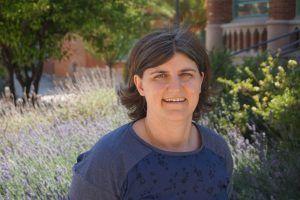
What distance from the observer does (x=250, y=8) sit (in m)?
12.6

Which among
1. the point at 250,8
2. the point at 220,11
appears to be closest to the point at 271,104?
the point at 250,8

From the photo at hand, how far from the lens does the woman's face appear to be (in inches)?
78.5

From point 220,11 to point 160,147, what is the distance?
36.5 ft

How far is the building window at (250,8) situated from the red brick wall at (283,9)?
2.73ft

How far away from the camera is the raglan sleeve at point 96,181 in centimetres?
195

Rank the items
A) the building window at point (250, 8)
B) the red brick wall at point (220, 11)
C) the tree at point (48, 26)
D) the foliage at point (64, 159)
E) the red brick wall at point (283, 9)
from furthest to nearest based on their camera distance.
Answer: the red brick wall at point (220, 11), the building window at point (250, 8), the red brick wall at point (283, 9), the tree at point (48, 26), the foliage at point (64, 159)

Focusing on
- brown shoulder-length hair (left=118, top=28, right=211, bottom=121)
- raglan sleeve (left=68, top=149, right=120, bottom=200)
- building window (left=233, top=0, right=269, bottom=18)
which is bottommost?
building window (left=233, top=0, right=269, bottom=18)

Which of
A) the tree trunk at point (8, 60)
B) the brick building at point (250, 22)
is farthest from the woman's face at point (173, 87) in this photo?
the tree trunk at point (8, 60)

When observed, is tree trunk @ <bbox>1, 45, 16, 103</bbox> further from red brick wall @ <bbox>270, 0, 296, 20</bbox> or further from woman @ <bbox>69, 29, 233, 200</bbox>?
woman @ <bbox>69, 29, 233, 200</bbox>

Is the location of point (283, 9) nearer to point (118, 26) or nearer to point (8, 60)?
point (118, 26)

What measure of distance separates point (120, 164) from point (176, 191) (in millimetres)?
217

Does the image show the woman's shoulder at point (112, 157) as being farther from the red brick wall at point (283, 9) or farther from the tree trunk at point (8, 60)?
the tree trunk at point (8, 60)

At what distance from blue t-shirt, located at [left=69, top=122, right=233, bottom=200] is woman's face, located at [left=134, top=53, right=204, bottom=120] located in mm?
143

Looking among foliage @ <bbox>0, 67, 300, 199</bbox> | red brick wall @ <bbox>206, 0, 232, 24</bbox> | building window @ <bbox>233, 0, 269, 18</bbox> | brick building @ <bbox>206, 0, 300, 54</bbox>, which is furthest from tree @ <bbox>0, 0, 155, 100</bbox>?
foliage @ <bbox>0, 67, 300, 199</bbox>
